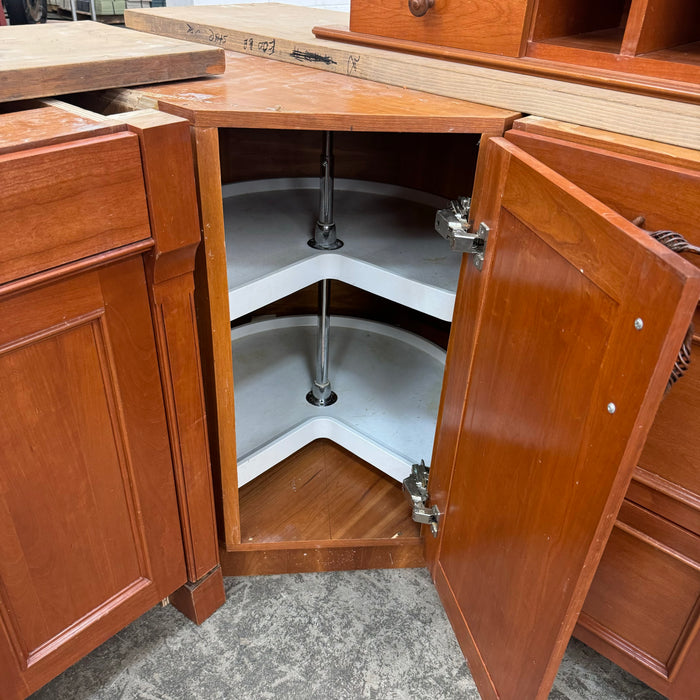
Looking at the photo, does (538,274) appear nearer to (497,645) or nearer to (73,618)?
(497,645)

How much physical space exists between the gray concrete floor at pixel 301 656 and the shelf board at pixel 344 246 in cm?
58

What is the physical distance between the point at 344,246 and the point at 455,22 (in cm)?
43

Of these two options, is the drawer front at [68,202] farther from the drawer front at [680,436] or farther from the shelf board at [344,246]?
the drawer front at [680,436]

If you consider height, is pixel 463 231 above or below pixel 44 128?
below

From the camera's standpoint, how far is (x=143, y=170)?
2.19 feet

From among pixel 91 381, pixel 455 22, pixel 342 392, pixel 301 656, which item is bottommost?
pixel 301 656

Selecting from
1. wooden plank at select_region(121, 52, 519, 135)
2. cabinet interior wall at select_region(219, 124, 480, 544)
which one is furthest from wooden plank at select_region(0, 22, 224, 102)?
cabinet interior wall at select_region(219, 124, 480, 544)

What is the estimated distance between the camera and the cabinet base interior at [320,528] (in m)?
1.17

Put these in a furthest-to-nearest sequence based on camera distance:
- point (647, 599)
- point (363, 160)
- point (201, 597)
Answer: point (363, 160)
point (201, 597)
point (647, 599)

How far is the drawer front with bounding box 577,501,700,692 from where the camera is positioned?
2.68 ft

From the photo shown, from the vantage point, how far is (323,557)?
3.92 ft

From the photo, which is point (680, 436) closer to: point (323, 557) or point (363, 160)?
point (323, 557)

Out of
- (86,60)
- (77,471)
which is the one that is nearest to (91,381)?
(77,471)

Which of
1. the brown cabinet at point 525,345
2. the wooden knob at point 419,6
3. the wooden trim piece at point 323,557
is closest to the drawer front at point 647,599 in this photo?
the brown cabinet at point 525,345
